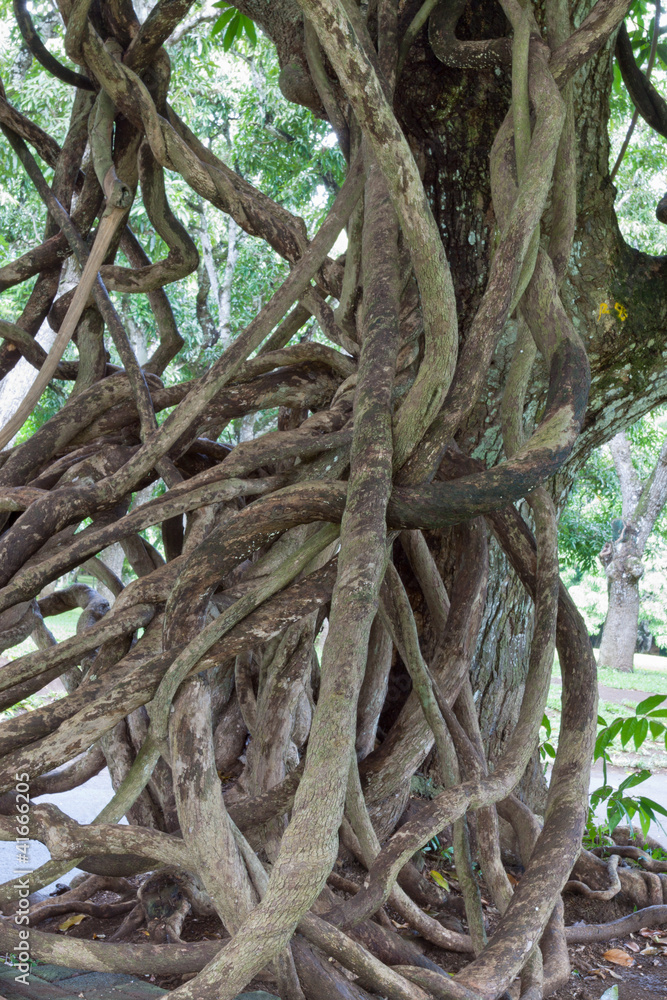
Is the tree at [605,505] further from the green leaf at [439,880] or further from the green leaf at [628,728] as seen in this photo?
the green leaf at [439,880]

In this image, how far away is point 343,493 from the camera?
1095mm

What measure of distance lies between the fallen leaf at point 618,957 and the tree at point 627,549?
209 inches

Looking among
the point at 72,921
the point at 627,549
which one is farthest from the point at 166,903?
the point at 627,549

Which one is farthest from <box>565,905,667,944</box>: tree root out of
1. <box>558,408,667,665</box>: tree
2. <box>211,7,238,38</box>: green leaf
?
<box>558,408,667,665</box>: tree

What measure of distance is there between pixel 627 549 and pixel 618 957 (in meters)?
6.36

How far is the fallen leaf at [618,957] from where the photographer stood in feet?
5.02

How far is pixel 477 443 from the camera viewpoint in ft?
5.69

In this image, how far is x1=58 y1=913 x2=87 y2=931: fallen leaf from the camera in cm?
150

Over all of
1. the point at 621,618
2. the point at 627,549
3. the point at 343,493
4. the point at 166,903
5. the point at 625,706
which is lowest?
the point at 625,706

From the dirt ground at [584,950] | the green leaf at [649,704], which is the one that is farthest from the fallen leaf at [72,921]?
the green leaf at [649,704]

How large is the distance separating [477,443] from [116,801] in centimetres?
106

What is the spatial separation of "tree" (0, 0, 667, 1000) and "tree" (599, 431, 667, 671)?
5151 millimetres

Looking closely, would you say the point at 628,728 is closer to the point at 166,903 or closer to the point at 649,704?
the point at 649,704

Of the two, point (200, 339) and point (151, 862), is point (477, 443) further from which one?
point (200, 339)
